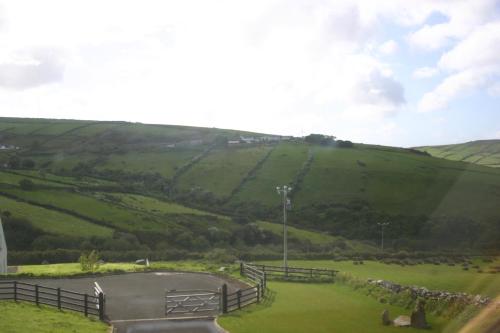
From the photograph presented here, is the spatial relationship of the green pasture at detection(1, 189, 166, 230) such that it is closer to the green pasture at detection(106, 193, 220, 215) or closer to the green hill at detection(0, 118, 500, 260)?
the green hill at detection(0, 118, 500, 260)

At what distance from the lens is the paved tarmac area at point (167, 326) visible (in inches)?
968

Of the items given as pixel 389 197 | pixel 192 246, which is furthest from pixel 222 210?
pixel 389 197

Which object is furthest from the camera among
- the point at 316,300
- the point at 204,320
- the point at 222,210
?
the point at 222,210

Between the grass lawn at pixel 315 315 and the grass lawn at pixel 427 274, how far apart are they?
41.3 feet

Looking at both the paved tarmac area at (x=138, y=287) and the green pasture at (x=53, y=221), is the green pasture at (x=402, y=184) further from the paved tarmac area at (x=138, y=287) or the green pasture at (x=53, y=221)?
the paved tarmac area at (x=138, y=287)

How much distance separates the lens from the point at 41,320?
2439cm

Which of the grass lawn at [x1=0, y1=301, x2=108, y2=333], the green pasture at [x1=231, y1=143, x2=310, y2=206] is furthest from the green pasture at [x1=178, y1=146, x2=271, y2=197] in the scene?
the grass lawn at [x1=0, y1=301, x2=108, y2=333]

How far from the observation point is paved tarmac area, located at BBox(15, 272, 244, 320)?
28984 millimetres

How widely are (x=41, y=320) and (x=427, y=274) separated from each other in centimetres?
4550

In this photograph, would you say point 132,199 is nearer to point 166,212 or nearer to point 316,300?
point 166,212

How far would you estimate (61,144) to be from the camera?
144625 mm

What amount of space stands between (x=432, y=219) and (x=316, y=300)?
229 feet

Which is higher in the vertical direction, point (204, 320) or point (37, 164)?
point (37, 164)

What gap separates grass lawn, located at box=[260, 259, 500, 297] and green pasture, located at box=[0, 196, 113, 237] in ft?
88.5
